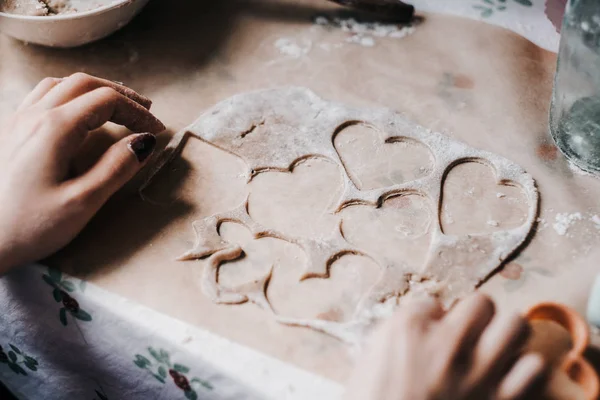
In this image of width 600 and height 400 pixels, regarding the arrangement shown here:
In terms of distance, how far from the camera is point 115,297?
1.98ft

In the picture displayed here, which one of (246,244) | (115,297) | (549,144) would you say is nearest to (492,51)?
(549,144)

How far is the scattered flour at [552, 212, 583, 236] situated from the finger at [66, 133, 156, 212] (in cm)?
49

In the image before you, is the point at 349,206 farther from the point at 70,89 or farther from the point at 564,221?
the point at 70,89

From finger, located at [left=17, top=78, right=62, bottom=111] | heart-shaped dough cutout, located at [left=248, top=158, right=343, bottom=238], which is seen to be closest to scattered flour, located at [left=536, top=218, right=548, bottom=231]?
heart-shaped dough cutout, located at [left=248, top=158, right=343, bottom=238]

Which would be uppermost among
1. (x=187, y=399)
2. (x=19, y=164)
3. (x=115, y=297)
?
(x=19, y=164)

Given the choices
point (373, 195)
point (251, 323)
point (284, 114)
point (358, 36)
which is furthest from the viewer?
point (358, 36)

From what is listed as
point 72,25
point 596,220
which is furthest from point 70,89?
point 596,220

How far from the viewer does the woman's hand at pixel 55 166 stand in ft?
1.94

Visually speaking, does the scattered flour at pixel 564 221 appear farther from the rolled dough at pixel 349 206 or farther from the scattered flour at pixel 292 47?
the scattered flour at pixel 292 47

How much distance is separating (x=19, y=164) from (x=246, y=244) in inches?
10.5

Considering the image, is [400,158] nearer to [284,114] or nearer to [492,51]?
[284,114]

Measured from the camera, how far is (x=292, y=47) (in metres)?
0.89

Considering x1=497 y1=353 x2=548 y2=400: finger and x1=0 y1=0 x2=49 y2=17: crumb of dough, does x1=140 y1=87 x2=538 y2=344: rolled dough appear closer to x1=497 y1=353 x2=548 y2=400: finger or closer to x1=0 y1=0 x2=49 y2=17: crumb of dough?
x1=497 y1=353 x2=548 y2=400: finger

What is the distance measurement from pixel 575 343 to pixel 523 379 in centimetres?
8
